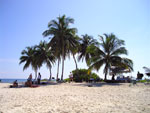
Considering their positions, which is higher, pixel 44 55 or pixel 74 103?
pixel 44 55

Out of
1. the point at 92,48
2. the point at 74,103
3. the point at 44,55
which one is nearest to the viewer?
Answer: the point at 74,103

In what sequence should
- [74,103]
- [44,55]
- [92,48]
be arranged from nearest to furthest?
[74,103]
[92,48]
[44,55]

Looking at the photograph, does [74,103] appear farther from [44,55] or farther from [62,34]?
[44,55]

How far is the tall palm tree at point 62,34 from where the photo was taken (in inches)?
977

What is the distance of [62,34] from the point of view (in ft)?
82.1

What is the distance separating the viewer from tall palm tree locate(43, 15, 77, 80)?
81.4ft

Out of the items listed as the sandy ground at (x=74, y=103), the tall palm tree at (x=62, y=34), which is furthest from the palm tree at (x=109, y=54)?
the sandy ground at (x=74, y=103)

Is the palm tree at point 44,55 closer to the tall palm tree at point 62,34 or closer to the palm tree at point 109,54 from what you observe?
the tall palm tree at point 62,34

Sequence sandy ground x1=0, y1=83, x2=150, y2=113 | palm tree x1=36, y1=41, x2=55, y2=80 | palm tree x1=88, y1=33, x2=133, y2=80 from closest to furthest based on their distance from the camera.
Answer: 1. sandy ground x1=0, y1=83, x2=150, y2=113
2. palm tree x1=88, y1=33, x2=133, y2=80
3. palm tree x1=36, y1=41, x2=55, y2=80

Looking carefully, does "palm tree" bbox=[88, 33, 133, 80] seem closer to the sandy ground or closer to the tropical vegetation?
the tropical vegetation

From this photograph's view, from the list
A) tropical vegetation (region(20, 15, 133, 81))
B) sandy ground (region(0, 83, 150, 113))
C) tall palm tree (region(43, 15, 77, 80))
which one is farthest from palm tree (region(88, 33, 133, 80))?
sandy ground (region(0, 83, 150, 113))

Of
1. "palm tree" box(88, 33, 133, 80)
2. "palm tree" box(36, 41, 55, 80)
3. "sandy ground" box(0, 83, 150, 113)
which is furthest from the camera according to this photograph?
"palm tree" box(36, 41, 55, 80)

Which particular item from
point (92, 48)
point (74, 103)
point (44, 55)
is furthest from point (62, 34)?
point (74, 103)

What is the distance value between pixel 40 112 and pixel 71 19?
22389mm
